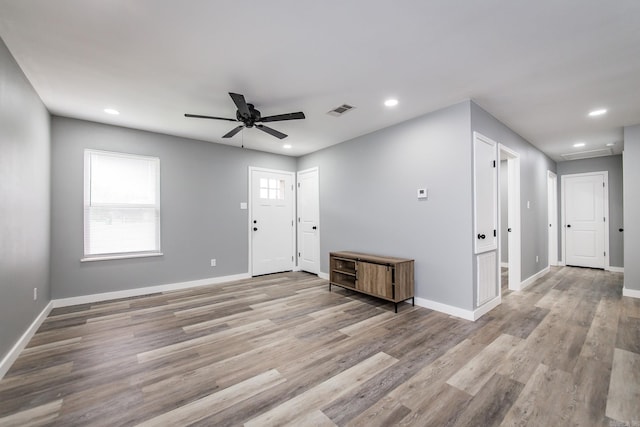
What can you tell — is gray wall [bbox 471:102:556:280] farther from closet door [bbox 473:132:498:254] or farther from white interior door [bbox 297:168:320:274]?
white interior door [bbox 297:168:320:274]

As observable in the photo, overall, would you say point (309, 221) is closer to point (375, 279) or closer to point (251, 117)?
point (375, 279)

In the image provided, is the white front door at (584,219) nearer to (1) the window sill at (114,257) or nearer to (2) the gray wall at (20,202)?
(1) the window sill at (114,257)

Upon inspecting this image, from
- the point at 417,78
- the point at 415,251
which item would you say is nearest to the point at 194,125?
the point at 417,78

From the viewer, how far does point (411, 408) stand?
1.77 meters

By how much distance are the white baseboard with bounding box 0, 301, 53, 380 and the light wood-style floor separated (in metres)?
0.06

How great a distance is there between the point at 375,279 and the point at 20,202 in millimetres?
3932

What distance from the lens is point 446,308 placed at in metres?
3.45

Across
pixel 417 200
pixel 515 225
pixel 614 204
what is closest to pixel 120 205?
pixel 417 200

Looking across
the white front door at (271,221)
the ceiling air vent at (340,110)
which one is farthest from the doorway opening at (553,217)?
the white front door at (271,221)

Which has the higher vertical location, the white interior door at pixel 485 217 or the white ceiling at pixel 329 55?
the white ceiling at pixel 329 55

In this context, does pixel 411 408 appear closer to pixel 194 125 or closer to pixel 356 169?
pixel 356 169

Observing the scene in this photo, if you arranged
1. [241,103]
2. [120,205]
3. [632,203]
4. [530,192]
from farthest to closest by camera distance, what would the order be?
[530,192] → [120,205] → [632,203] → [241,103]

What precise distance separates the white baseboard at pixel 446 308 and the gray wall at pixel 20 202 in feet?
13.9

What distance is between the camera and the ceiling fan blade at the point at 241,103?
261 cm
